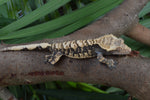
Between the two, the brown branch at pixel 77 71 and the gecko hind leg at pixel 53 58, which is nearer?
the brown branch at pixel 77 71

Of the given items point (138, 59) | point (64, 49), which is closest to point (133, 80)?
point (138, 59)

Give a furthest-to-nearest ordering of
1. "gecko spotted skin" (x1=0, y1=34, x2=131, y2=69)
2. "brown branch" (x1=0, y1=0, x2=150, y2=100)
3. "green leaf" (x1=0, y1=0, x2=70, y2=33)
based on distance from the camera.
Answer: "green leaf" (x1=0, y1=0, x2=70, y2=33) → "gecko spotted skin" (x1=0, y1=34, x2=131, y2=69) → "brown branch" (x1=0, y1=0, x2=150, y2=100)

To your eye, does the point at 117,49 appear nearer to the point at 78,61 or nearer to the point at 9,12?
the point at 78,61

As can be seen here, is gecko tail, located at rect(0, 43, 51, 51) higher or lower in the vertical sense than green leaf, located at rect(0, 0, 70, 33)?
lower

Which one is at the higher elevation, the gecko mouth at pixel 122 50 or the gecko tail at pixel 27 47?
the gecko tail at pixel 27 47

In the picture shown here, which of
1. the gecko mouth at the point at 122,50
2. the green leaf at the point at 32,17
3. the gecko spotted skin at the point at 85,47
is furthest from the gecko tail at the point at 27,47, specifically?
the gecko mouth at the point at 122,50

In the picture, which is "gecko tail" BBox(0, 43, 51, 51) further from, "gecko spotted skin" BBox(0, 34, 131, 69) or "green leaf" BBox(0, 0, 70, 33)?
"green leaf" BBox(0, 0, 70, 33)

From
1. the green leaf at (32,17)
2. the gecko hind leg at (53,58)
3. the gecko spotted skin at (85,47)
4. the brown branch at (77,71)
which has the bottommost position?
the brown branch at (77,71)

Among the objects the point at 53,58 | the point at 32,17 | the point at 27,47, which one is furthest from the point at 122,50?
the point at 32,17

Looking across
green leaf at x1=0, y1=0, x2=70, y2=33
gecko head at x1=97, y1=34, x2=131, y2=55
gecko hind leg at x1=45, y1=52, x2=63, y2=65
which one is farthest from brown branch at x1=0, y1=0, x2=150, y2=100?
green leaf at x1=0, y1=0, x2=70, y2=33

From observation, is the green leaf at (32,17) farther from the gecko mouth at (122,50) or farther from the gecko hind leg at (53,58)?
the gecko mouth at (122,50)

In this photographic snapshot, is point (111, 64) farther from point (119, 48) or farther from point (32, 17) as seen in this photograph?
point (32, 17)
